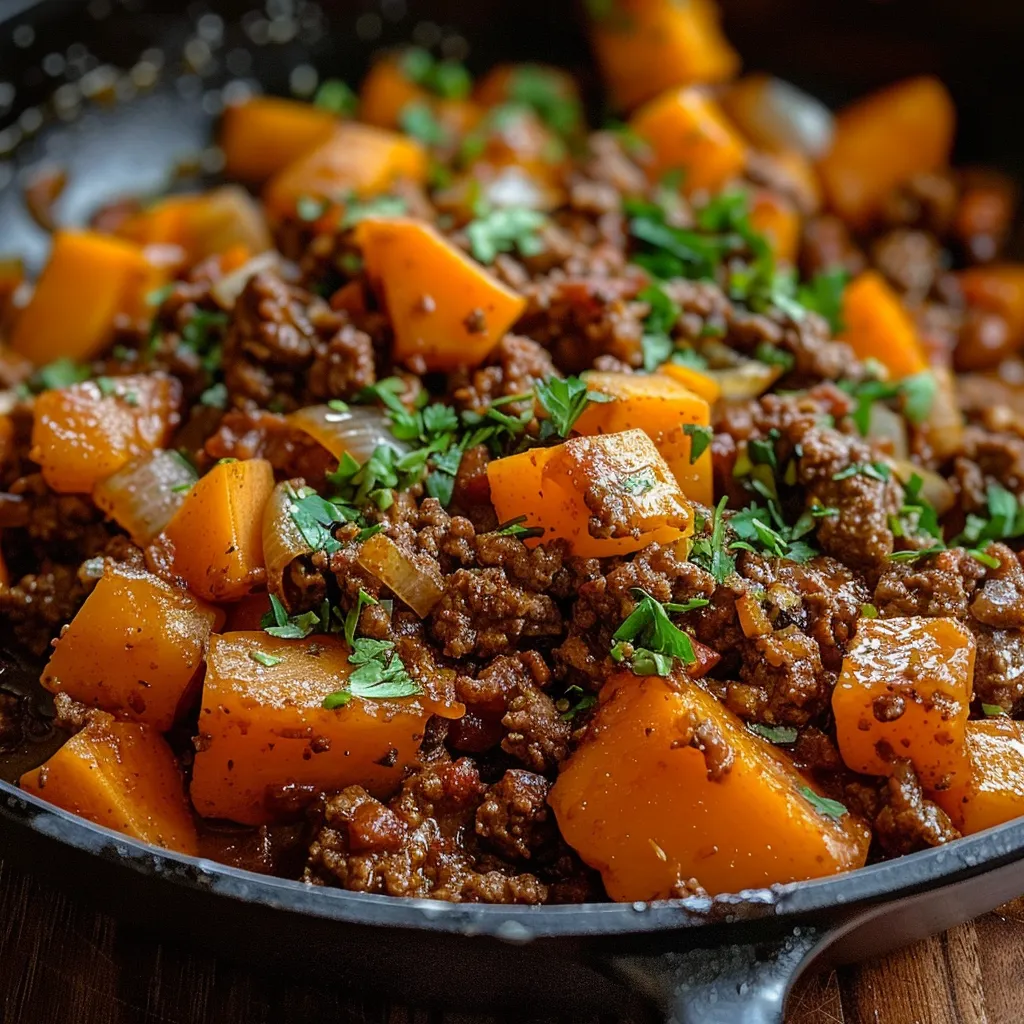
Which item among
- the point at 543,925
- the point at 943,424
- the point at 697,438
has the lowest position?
the point at 943,424

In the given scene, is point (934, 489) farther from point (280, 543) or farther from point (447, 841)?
point (280, 543)

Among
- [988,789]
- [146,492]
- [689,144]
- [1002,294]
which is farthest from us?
[1002,294]

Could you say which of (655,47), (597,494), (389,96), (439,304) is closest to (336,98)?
(389,96)

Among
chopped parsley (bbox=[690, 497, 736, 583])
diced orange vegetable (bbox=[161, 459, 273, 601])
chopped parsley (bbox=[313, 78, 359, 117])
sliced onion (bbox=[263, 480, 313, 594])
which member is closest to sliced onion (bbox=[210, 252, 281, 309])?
diced orange vegetable (bbox=[161, 459, 273, 601])

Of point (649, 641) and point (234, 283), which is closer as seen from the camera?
point (649, 641)

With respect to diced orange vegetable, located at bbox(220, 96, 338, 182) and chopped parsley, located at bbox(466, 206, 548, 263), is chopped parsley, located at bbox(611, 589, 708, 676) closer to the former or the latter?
chopped parsley, located at bbox(466, 206, 548, 263)

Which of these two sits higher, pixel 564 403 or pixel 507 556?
pixel 564 403

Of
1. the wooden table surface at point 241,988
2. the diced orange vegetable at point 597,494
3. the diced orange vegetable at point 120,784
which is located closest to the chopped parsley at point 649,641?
the diced orange vegetable at point 597,494

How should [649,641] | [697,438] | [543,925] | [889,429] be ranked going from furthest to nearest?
[889,429]
[697,438]
[649,641]
[543,925]
